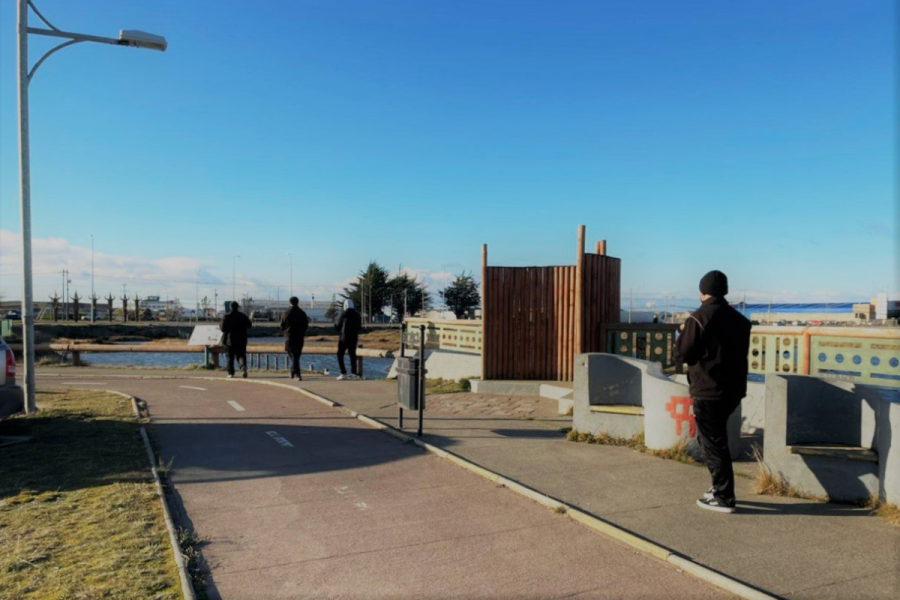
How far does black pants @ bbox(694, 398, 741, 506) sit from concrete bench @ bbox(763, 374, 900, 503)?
25.1 inches

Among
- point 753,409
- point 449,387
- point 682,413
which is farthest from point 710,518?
point 449,387

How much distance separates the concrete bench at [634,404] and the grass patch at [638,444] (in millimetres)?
45

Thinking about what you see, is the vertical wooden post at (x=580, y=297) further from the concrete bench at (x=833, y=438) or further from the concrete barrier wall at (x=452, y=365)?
the concrete bench at (x=833, y=438)

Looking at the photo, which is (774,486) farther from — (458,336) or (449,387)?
(458,336)

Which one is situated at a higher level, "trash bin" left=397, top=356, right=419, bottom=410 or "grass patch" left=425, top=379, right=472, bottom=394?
"trash bin" left=397, top=356, right=419, bottom=410

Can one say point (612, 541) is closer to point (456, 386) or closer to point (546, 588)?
point (546, 588)

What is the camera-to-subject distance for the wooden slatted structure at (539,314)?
1196cm

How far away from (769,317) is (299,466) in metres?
19.8

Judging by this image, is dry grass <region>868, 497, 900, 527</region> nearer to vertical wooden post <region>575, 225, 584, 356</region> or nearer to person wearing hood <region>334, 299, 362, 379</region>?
vertical wooden post <region>575, 225, 584, 356</region>

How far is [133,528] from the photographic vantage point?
480cm

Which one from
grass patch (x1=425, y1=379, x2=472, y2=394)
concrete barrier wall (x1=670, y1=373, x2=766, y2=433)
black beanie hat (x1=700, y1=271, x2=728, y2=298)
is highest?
black beanie hat (x1=700, y1=271, x2=728, y2=298)

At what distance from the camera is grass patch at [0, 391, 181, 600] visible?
386 cm

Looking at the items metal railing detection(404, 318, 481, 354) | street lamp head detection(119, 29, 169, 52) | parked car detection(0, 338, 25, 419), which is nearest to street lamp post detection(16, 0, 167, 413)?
street lamp head detection(119, 29, 169, 52)

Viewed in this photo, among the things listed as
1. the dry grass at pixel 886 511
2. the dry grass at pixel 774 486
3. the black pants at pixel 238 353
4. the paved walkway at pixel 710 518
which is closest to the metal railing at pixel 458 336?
the black pants at pixel 238 353
